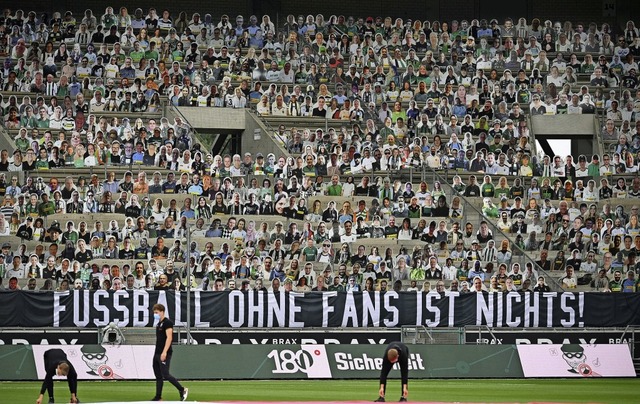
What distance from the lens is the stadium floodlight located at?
30.5 meters

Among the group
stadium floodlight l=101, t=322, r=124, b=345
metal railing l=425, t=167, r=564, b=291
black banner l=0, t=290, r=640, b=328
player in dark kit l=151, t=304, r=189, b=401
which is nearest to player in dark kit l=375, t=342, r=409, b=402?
player in dark kit l=151, t=304, r=189, b=401

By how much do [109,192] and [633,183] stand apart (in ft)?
56.7

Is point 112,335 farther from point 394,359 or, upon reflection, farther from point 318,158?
point 318,158

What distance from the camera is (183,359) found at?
95.6 feet

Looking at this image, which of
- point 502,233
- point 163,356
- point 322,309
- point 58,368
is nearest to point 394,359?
point 163,356

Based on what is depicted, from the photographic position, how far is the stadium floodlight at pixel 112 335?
30531 millimetres

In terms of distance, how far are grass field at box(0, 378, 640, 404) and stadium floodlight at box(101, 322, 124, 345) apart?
2.42 metres

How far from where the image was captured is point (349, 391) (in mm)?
26328

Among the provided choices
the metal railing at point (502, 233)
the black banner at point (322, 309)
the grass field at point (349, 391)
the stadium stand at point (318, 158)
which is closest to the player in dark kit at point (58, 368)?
the grass field at point (349, 391)

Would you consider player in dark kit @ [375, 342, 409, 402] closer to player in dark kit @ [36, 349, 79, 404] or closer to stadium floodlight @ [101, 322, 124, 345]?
player in dark kit @ [36, 349, 79, 404]

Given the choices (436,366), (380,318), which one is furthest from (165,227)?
(436,366)

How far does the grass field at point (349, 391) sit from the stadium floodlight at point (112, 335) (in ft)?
7.95

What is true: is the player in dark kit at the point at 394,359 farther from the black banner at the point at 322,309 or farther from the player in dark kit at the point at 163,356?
the black banner at the point at 322,309

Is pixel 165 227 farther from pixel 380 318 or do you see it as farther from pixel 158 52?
pixel 158 52
